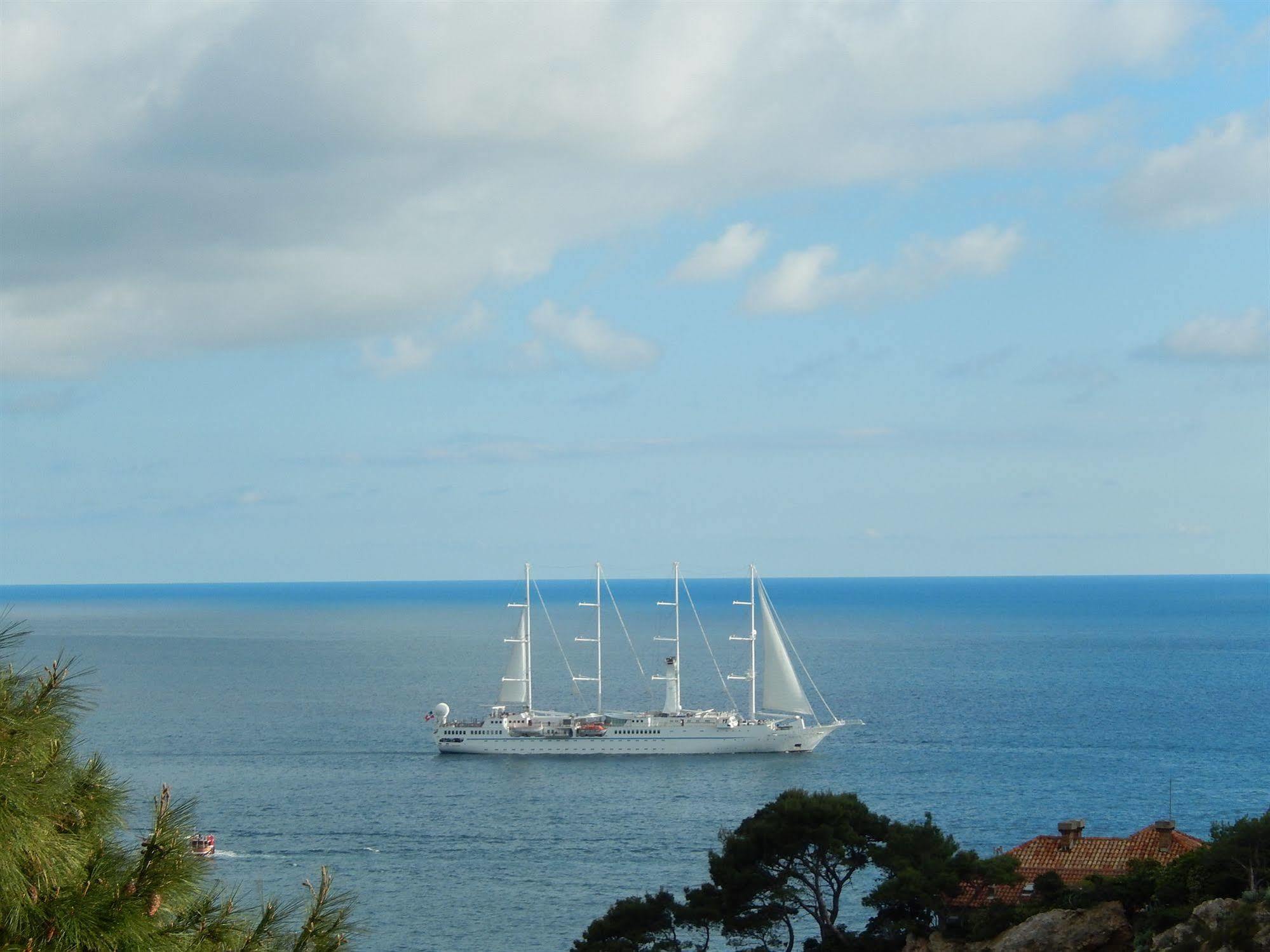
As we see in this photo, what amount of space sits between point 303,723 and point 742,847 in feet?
208

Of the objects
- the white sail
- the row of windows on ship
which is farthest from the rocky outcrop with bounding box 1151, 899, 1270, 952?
the white sail

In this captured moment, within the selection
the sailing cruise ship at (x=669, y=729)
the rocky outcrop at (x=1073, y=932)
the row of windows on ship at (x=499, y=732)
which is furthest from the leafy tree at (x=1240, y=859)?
the row of windows on ship at (x=499, y=732)

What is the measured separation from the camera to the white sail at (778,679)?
260ft

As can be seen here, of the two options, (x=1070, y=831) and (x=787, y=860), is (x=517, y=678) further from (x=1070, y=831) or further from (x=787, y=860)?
(x=787, y=860)

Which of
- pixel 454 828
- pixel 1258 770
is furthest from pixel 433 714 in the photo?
pixel 1258 770

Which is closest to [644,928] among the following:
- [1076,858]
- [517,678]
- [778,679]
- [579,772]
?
[1076,858]

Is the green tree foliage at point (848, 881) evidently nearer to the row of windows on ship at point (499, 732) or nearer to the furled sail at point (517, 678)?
the row of windows on ship at point (499, 732)

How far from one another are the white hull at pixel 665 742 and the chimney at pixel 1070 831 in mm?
44713

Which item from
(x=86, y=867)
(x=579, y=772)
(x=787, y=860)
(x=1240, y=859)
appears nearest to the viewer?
(x=86, y=867)

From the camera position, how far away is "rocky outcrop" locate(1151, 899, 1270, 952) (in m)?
21.4

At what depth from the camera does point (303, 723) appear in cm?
8744

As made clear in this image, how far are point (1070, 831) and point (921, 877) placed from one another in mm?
5948

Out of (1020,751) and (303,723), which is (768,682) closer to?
(1020,751)

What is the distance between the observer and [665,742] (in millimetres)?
76938
